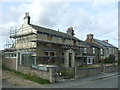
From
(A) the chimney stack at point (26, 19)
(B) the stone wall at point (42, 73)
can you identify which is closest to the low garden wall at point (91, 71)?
(B) the stone wall at point (42, 73)

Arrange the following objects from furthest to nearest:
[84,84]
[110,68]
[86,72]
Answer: [110,68]
[86,72]
[84,84]

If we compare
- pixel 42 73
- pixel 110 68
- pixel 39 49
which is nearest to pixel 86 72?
pixel 42 73

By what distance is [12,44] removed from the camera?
26.0 m

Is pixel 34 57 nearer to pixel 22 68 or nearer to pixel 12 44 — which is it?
pixel 22 68

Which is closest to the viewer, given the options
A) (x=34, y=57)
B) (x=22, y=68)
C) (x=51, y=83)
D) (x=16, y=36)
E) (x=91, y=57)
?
(x=51, y=83)

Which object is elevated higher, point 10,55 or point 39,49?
point 39,49

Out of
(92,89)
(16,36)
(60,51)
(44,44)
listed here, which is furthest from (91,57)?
(92,89)

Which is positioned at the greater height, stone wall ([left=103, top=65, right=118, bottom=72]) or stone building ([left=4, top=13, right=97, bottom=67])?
stone building ([left=4, top=13, right=97, bottom=67])

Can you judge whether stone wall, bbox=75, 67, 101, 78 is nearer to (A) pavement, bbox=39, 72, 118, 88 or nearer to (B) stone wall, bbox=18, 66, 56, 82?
(A) pavement, bbox=39, 72, 118, 88

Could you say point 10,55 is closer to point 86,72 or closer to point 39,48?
point 39,48

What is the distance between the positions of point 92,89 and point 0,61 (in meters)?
18.6

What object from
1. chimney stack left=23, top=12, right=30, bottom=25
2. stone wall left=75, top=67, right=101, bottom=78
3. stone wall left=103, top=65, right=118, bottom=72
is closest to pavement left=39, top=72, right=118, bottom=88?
stone wall left=75, top=67, right=101, bottom=78

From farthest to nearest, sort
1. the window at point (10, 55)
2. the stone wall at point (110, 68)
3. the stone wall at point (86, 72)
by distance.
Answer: the stone wall at point (110, 68), the window at point (10, 55), the stone wall at point (86, 72)

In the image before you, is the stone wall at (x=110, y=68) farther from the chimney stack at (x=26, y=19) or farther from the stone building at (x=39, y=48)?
the chimney stack at (x=26, y=19)
